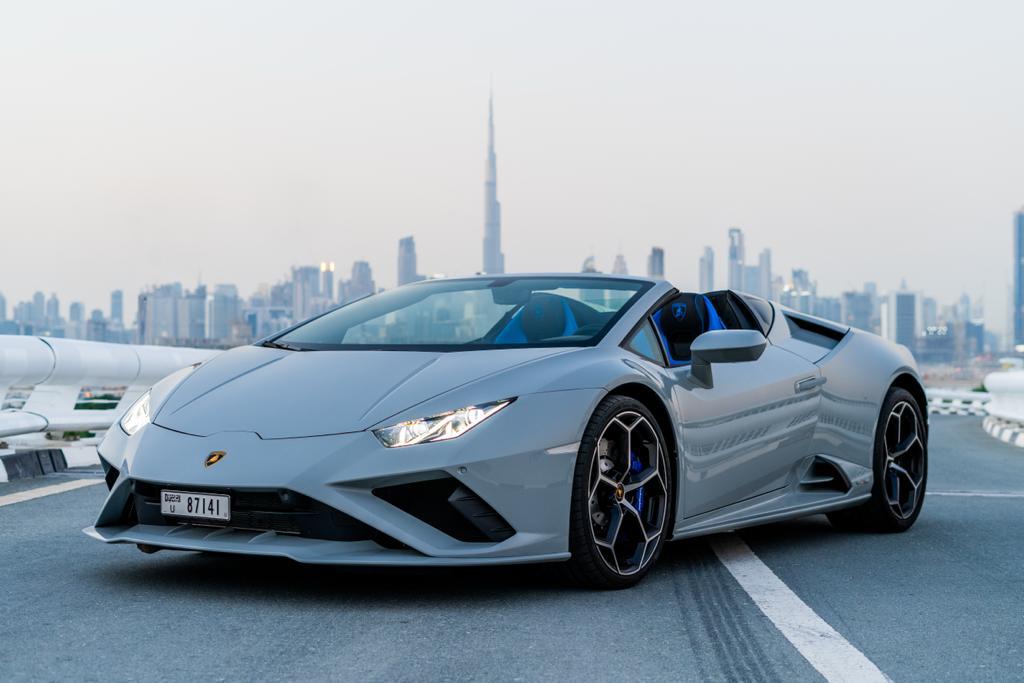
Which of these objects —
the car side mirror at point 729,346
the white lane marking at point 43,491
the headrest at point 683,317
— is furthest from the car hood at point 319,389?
the white lane marking at point 43,491

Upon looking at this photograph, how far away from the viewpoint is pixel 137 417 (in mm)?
5238

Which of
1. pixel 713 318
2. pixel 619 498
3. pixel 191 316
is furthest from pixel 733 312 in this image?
pixel 191 316

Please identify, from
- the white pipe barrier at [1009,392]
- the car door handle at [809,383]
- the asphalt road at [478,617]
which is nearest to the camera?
the asphalt road at [478,617]

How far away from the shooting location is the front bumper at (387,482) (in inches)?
177

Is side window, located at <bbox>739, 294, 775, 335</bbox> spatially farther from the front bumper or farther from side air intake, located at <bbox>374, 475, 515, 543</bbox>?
side air intake, located at <bbox>374, 475, 515, 543</bbox>

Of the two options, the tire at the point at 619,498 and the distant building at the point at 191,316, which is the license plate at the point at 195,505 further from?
the distant building at the point at 191,316

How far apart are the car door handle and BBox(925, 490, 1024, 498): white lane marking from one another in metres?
2.65


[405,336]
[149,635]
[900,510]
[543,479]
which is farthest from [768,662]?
[900,510]

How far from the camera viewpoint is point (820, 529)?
284 inches

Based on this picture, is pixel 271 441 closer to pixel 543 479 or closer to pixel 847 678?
pixel 543 479

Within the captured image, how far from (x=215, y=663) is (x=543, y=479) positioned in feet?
4.67

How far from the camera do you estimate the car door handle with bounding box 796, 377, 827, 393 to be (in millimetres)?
6414

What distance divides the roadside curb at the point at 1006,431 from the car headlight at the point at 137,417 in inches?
528

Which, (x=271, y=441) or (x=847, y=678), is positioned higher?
(x=271, y=441)
